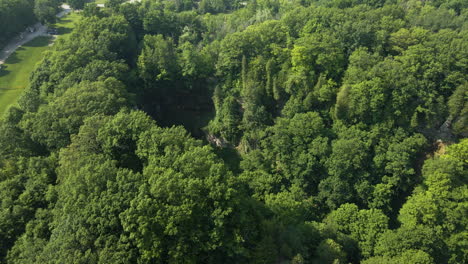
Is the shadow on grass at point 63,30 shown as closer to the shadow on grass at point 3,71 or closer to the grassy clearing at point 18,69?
the grassy clearing at point 18,69

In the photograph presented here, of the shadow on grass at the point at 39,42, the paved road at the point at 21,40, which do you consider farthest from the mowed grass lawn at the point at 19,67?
the paved road at the point at 21,40

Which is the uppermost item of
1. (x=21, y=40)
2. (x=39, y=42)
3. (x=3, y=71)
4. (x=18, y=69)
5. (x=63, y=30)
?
(x=63, y=30)

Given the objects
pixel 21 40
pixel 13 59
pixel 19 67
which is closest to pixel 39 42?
pixel 21 40

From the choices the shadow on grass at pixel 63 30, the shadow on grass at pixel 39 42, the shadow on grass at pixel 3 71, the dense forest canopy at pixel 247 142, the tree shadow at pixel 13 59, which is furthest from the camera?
the shadow on grass at pixel 63 30

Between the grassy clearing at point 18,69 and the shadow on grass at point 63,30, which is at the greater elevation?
the shadow on grass at point 63,30

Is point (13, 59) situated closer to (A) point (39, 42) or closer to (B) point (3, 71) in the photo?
(B) point (3, 71)

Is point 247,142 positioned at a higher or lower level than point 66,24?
lower
